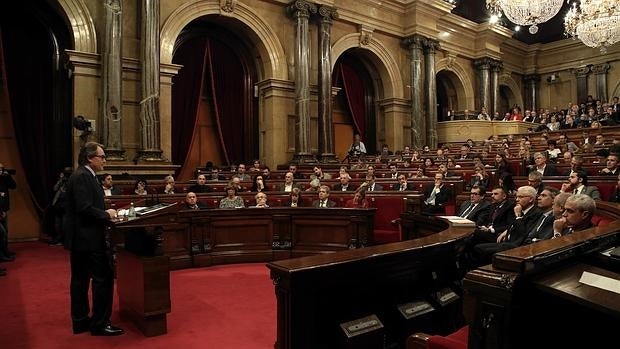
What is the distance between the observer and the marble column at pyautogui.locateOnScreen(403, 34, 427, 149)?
47.8 ft

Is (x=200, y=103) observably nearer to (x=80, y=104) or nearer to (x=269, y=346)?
(x=80, y=104)

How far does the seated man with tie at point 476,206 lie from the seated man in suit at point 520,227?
847mm

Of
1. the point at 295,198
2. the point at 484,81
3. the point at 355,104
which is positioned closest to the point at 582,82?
the point at 484,81

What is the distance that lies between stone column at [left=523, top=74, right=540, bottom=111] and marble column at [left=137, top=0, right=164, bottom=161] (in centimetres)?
1729

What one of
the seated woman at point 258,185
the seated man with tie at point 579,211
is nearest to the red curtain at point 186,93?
the seated woman at point 258,185

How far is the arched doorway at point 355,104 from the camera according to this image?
14758 mm

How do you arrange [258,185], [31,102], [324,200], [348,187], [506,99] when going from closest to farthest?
[324,200]
[348,187]
[258,185]
[31,102]
[506,99]

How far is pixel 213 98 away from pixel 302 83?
7.59ft

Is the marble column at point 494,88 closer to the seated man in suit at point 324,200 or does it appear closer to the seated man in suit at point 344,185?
the seated man in suit at point 344,185

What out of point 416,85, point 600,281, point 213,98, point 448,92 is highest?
point 448,92

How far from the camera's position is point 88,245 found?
10.4ft

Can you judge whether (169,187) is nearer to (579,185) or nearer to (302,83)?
(302,83)

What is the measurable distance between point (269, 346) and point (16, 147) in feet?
26.9

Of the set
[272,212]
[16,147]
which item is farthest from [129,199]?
[16,147]
